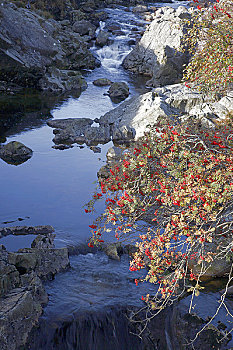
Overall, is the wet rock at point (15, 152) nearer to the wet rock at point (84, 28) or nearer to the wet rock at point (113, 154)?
the wet rock at point (113, 154)

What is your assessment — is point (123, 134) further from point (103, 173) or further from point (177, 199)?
point (177, 199)

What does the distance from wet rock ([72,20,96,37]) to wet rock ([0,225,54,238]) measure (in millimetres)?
34553

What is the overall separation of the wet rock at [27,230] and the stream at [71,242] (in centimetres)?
24

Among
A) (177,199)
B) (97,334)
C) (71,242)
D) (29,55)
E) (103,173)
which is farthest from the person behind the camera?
(29,55)

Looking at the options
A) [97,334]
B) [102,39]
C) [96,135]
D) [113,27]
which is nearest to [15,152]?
[96,135]

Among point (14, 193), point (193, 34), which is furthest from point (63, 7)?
point (193, 34)

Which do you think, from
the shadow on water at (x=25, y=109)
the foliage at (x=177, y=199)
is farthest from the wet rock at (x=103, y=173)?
the shadow on water at (x=25, y=109)

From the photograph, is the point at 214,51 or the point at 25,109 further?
the point at 25,109

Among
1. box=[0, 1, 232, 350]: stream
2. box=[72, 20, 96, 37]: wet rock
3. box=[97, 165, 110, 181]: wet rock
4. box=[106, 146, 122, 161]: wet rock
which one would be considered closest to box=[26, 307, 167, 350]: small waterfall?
box=[0, 1, 232, 350]: stream

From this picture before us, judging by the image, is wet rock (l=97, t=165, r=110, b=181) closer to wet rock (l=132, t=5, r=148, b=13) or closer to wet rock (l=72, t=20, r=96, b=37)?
wet rock (l=72, t=20, r=96, b=37)

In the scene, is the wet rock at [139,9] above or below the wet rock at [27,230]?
above

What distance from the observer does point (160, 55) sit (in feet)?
103

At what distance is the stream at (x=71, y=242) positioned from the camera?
24.3 feet

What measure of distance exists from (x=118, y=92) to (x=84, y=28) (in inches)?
704
